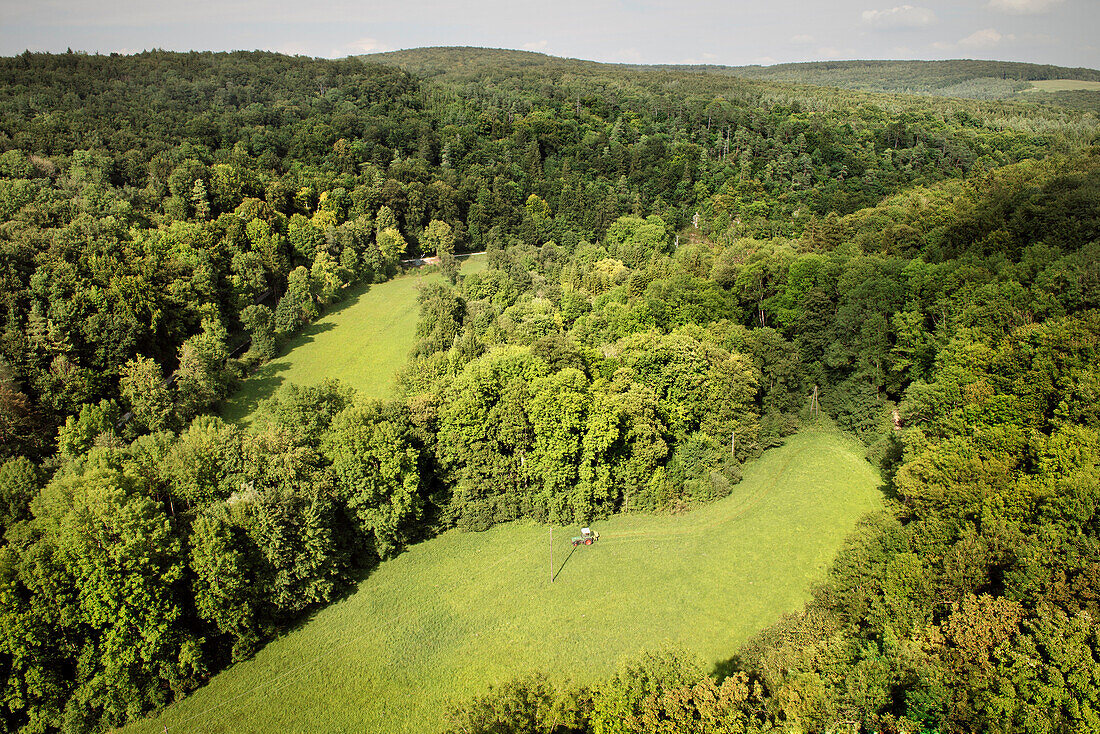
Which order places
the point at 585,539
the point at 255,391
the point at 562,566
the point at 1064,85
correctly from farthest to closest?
the point at 1064,85 → the point at 255,391 → the point at 585,539 → the point at 562,566

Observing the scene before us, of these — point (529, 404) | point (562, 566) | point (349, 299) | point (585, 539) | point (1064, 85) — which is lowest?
point (562, 566)

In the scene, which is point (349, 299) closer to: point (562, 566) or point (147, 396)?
point (147, 396)

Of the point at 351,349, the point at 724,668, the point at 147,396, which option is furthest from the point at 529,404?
the point at 351,349

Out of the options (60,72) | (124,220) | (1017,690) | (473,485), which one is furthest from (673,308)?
(60,72)

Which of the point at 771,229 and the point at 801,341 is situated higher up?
the point at 771,229

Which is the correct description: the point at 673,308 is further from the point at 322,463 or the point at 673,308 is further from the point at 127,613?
the point at 127,613
